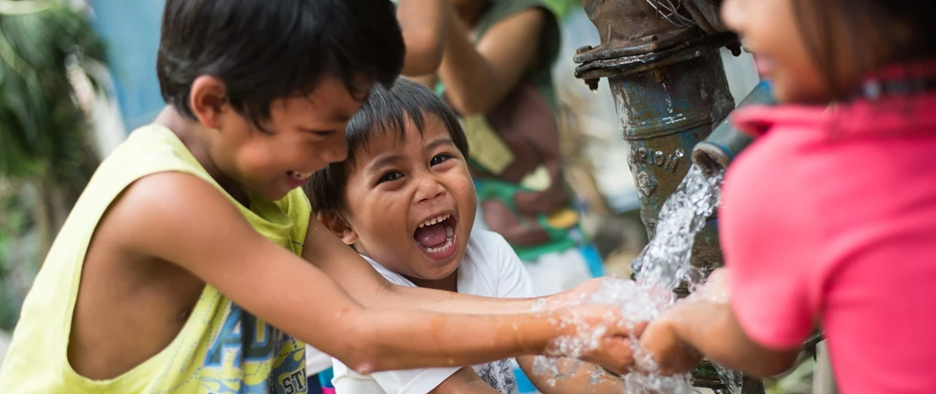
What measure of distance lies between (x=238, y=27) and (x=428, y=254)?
709mm

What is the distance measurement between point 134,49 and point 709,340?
4.45 meters

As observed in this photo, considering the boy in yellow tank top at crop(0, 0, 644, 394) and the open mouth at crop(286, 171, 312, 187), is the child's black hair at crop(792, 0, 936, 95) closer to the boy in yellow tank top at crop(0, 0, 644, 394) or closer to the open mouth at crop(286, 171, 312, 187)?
the boy in yellow tank top at crop(0, 0, 644, 394)

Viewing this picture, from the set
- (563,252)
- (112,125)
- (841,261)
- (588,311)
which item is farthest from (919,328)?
(112,125)

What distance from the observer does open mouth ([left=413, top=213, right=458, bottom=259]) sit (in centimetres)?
201

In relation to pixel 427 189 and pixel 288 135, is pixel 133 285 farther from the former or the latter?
pixel 427 189

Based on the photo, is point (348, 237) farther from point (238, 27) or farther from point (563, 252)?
point (563, 252)

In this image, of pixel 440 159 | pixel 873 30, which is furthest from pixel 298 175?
pixel 873 30

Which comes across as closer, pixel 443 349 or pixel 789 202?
pixel 789 202

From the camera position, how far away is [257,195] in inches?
68.3

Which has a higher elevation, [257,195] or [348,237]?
[257,195]

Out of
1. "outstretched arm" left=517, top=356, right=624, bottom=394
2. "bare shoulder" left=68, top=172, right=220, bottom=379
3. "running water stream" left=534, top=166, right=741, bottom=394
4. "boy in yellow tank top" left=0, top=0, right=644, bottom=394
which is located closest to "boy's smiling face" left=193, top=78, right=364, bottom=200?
"boy in yellow tank top" left=0, top=0, right=644, bottom=394

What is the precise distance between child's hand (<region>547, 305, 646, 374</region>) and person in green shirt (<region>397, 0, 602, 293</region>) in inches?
60.3

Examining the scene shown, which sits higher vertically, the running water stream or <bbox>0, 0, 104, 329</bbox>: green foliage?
the running water stream

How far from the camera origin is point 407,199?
196 centimetres
